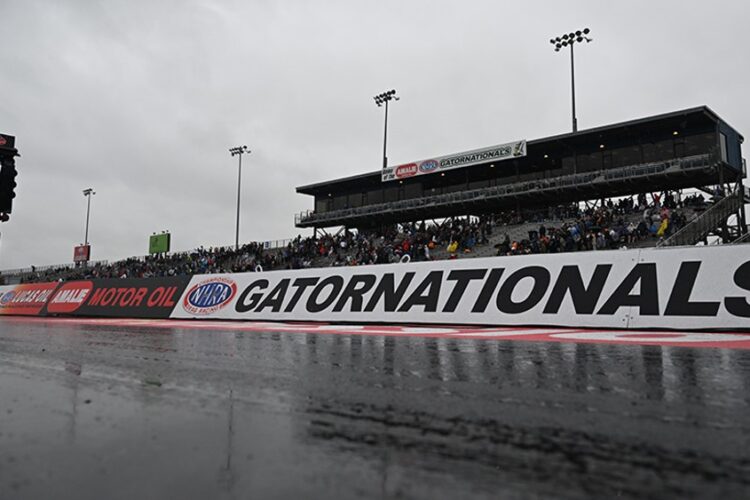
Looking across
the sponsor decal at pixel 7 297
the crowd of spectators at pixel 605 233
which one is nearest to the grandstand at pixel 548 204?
the crowd of spectators at pixel 605 233

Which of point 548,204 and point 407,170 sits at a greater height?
point 407,170

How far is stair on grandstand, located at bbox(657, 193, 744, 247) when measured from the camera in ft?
55.4

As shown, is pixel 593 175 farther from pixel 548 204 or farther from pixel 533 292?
pixel 533 292

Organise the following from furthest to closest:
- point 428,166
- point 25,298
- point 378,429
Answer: point 428,166
point 25,298
point 378,429

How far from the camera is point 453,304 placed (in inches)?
414

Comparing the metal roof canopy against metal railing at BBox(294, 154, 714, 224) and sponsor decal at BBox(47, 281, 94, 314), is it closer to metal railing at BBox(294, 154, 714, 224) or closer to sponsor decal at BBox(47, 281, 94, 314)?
metal railing at BBox(294, 154, 714, 224)

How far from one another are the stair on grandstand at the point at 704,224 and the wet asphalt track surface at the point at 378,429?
13.8 meters

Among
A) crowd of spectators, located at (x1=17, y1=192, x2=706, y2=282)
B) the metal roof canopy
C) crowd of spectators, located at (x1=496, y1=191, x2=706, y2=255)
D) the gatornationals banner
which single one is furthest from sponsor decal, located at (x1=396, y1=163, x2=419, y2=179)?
the gatornationals banner

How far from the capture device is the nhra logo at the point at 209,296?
1427 centimetres

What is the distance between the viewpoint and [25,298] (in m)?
20.0

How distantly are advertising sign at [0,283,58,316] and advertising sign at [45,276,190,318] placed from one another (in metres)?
0.57

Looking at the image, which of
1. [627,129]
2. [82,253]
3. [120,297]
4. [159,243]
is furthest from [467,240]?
[82,253]

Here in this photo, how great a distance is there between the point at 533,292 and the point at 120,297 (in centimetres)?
1381

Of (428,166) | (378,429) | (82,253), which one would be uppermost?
(428,166)
